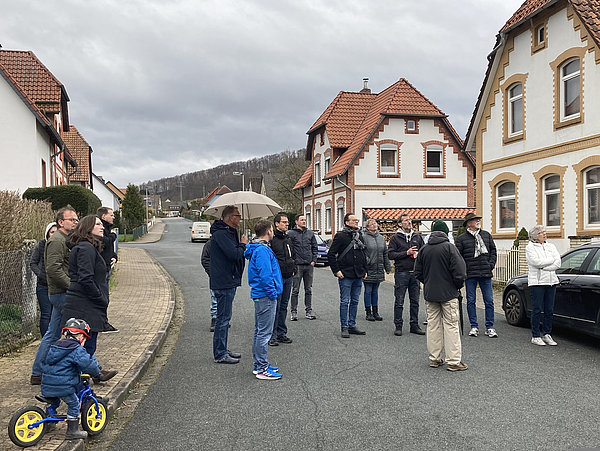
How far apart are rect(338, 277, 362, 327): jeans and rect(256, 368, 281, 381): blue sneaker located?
2.55 metres

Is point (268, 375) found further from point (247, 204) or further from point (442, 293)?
point (247, 204)

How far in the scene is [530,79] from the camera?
1720cm

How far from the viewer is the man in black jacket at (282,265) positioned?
8375mm

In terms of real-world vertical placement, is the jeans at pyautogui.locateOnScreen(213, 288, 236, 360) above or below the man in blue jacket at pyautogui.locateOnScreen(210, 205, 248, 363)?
below

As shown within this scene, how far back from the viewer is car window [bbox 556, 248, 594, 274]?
8.52 m

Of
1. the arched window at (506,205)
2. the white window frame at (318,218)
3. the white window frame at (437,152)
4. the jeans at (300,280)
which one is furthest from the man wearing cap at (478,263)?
the white window frame at (318,218)

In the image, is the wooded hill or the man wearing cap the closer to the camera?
the man wearing cap

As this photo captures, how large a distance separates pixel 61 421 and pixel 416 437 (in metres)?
2.89

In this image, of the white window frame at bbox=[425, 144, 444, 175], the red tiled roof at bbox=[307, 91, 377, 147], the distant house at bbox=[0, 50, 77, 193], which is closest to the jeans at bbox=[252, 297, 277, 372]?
the distant house at bbox=[0, 50, 77, 193]

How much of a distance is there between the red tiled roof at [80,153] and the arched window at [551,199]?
34315mm

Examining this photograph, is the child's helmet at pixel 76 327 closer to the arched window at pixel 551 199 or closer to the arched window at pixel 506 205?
the arched window at pixel 551 199

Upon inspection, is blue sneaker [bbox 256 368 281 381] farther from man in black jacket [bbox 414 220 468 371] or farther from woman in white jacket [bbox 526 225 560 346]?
woman in white jacket [bbox 526 225 560 346]

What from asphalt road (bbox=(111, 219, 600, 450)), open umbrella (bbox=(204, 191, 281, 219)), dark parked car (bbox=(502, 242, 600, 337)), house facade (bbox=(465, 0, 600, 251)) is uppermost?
house facade (bbox=(465, 0, 600, 251))

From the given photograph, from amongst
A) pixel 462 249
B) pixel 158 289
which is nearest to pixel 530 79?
pixel 462 249
